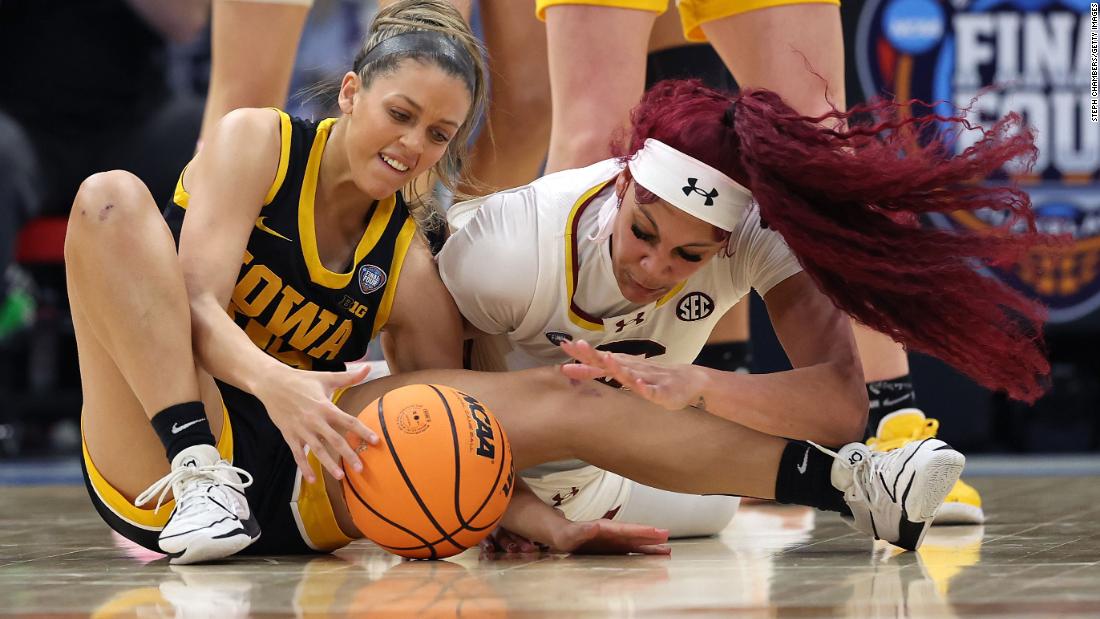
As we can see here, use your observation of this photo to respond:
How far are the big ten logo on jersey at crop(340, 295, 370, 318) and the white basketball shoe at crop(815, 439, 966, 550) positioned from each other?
0.95 metres

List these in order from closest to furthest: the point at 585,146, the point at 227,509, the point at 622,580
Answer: the point at 622,580
the point at 227,509
the point at 585,146

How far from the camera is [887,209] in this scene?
2736 millimetres

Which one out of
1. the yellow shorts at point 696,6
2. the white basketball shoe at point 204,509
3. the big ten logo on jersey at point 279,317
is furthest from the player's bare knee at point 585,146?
the white basketball shoe at point 204,509

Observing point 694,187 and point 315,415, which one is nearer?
point 315,415

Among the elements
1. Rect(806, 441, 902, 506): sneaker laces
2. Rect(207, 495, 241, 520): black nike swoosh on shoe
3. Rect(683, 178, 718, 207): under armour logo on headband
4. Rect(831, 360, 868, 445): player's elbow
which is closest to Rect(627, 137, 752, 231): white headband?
Rect(683, 178, 718, 207): under armour logo on headband

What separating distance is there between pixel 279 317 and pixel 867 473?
1.20 metres

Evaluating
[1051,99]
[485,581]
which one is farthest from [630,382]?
[1051,99]

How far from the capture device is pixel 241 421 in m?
2.91

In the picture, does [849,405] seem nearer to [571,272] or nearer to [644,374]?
[644,374]

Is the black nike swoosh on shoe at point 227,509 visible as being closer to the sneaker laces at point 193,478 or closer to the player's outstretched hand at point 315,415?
the sneaker laces at point 193,478

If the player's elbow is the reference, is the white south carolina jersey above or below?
above

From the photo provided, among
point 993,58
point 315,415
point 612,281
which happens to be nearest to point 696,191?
point 612,281

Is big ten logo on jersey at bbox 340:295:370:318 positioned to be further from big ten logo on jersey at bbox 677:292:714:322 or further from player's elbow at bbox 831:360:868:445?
player's elbow at bbox 831:360:868:445

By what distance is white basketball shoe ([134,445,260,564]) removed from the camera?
8.54ft
